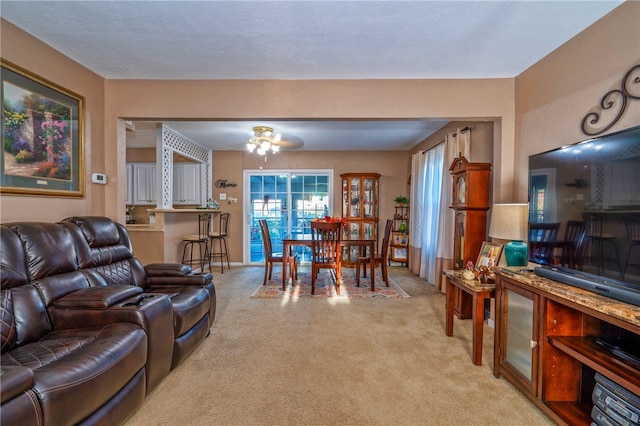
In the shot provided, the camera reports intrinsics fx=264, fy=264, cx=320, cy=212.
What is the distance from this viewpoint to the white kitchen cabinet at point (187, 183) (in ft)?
17.6

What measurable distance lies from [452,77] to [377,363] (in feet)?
8.89

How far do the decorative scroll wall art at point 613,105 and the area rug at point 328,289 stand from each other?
101 inches

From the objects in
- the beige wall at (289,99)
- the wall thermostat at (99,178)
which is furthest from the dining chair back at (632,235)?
the wall thermostat at (99,178)

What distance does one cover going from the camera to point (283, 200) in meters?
5.70

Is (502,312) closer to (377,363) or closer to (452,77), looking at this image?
(377,363)

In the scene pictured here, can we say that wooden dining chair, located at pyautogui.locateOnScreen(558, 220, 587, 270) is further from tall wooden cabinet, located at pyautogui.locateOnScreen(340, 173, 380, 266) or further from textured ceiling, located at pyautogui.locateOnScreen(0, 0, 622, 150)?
tall wooden cabinet, located at pyautogui.locateOnScreen(340, 173, 380, 266)

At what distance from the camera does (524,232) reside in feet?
6.58

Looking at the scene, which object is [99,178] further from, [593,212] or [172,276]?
[593,212]

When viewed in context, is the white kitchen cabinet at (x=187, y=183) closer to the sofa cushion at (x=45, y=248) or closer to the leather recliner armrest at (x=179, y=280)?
the leather recliner armrest at (x=179, y=280)

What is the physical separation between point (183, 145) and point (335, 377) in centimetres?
447

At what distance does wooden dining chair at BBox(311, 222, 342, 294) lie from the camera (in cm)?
366

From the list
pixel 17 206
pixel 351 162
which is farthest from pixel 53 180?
pixel 351 162

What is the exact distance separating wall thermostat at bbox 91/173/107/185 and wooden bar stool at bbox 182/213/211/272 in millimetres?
1840

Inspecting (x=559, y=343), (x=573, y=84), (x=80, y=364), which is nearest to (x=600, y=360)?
(x=559, y=343)
